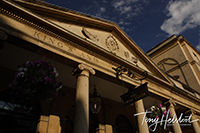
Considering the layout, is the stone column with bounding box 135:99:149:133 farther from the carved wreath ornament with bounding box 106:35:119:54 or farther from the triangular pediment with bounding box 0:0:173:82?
the carved wreath ornament with bounding box 106:35:119:54

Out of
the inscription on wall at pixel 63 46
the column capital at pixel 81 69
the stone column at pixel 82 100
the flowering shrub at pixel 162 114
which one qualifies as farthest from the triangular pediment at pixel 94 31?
the flowering shrub at pixel 162 114

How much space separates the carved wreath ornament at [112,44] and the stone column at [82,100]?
289cm

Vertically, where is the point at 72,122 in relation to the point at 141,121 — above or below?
above

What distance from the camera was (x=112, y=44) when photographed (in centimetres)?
952

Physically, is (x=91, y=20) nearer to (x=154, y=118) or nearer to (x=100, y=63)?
(x=100, y=63)

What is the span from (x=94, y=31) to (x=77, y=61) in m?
2.93

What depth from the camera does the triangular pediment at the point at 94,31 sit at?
639cm

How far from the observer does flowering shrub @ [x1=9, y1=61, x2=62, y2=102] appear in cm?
363

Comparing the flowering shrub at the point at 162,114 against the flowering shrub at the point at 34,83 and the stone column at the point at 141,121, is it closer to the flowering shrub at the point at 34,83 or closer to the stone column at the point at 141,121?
the stone column at the point at 141,121

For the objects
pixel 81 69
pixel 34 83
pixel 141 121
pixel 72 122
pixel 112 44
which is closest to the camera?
pixel 34 83

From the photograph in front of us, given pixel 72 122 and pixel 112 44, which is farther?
pixel 112 44

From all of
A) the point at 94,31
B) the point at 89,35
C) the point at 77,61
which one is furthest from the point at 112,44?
the point at 77,61

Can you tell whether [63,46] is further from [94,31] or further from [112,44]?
[112,44]

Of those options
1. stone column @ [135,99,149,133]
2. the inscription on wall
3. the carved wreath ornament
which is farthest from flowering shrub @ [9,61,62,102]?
the carved wreath ornament
